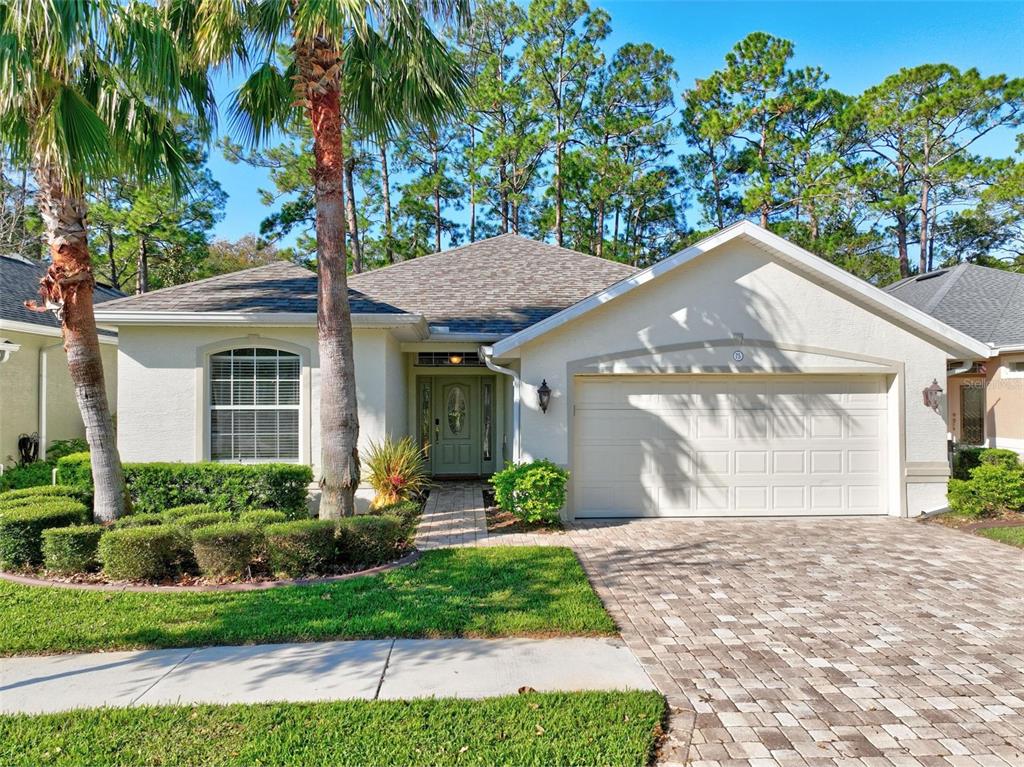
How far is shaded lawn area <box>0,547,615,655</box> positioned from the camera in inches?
192

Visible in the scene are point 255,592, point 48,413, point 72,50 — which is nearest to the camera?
point 255,592

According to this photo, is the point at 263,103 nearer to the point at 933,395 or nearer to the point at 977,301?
the point at 933,395

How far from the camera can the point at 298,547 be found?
6301 millimetres

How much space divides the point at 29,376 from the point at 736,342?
1360cm

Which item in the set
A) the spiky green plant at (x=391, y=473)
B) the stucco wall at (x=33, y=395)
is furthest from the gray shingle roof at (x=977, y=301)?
the stucco wall at (x=33, y=395)

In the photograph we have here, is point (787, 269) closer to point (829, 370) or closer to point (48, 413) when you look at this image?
point (829, 370)

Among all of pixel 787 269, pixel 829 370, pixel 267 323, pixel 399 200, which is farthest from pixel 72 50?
pixel 399 200

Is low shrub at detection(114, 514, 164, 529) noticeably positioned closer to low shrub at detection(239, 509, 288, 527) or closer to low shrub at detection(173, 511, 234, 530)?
low shrub at detection(173, 511, 234, 530)

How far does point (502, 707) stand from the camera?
3744 mm

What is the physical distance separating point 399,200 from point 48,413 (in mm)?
17629

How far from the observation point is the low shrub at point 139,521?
6859mm

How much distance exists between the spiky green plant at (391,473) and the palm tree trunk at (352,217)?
16.3 meters

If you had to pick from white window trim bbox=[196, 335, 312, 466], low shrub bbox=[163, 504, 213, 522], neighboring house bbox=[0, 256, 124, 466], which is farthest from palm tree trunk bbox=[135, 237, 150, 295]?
low shrub bbox=[163, 504, 213, 522]

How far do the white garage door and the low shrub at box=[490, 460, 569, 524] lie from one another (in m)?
0.77
